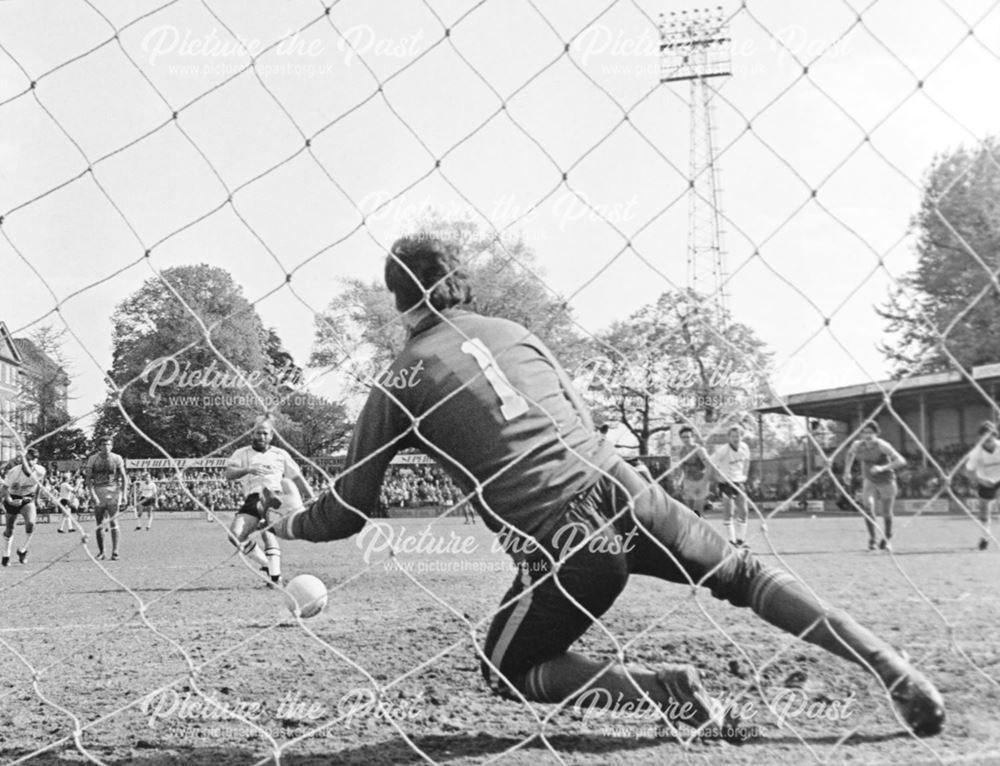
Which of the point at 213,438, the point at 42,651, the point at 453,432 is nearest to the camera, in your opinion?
the point at 453,432

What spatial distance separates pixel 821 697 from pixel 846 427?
33.4m

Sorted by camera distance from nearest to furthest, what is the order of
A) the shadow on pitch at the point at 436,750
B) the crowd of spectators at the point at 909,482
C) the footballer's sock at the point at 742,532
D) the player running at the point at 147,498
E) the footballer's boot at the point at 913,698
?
the footballer's boot at the point at 913,698 → the shadow on pitch at the point at 436,750 → the footballer's sock at the point at 742,532 → the player running at the point at 147,498 → the crowd of spectators at the point at 909,482

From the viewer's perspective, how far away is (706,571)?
8.57 ft

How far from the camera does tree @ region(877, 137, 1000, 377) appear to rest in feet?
7.67

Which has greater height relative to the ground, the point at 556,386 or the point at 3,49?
the point at 3,49

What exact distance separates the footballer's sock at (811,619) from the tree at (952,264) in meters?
0.68

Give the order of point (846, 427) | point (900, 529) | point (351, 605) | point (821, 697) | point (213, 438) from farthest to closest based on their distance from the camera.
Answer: point (846, 427)
point (213, 438)
point (900, 529)
point (351, 605)
point (821, 697)

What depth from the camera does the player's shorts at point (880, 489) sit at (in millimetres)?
11185

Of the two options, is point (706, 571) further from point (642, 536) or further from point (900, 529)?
point (900, 529)

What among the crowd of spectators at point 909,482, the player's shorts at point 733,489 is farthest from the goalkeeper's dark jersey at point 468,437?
the crowd of spectators at point 909,482

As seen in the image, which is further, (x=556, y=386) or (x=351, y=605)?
(x=351, y=605)

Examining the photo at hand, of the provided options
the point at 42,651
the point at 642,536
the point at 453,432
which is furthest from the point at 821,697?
the point at 42,651

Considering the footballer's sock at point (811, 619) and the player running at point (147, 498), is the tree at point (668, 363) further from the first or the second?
the player running at point (147, 498)

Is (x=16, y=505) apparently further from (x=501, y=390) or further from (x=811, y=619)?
(x=811, y=619)
